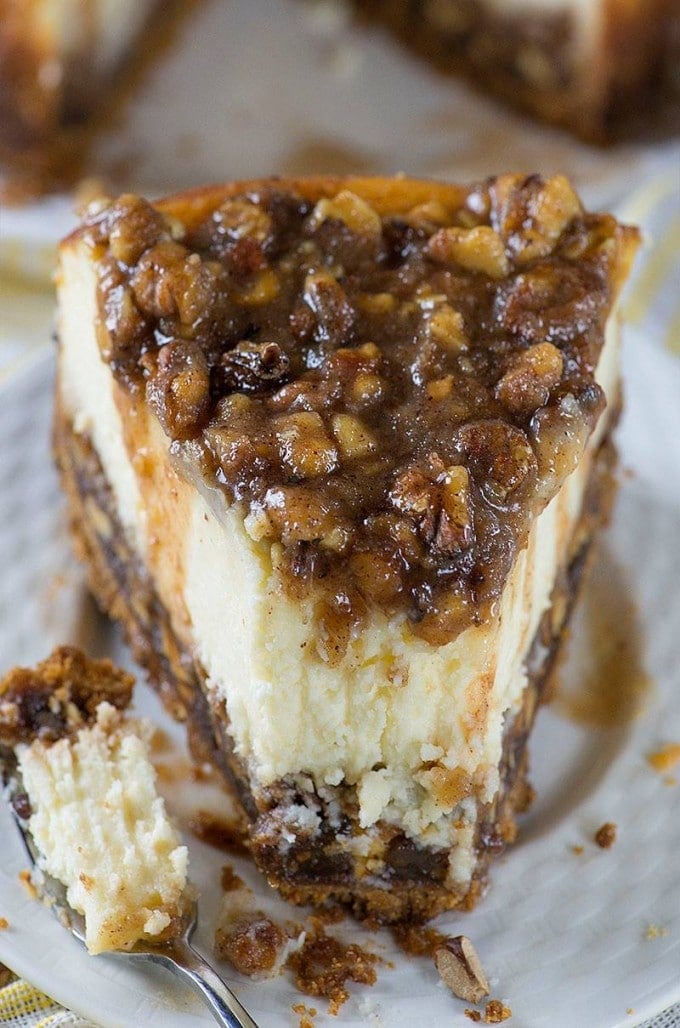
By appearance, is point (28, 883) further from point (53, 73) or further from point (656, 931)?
point (53, 73)

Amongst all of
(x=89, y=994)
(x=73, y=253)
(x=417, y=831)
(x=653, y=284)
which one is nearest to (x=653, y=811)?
(x=417, y=831)

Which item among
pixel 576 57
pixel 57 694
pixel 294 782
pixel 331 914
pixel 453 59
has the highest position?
pixel 453 59

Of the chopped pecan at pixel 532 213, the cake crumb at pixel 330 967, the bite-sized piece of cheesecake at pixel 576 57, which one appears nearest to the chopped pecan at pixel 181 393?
the chopped pecan at pixel 532 213

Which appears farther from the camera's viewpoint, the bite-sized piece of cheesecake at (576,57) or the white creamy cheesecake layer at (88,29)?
the bite-sized piece of cheesecake at (576,57)

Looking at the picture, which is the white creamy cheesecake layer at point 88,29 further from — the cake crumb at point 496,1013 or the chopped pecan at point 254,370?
the cake crumb at point 496,1013

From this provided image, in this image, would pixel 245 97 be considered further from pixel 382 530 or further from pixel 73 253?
pixel 382 530

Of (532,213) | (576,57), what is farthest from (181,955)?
(576,57)
